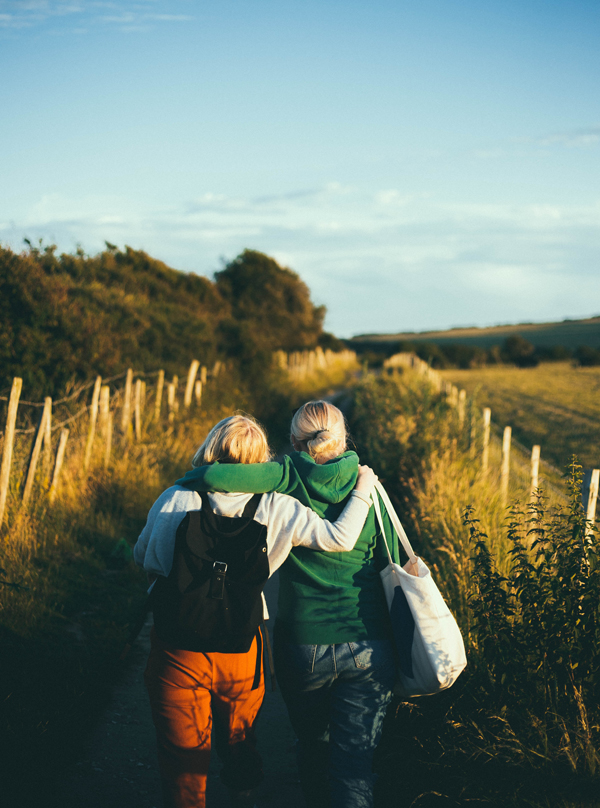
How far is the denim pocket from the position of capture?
2.48 m

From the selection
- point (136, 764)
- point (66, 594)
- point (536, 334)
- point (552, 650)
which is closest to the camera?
point (552, 650)

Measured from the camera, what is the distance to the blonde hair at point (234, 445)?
2479mm

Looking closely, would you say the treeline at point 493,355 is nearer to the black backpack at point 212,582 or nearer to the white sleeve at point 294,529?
the white sleeve at point 294,529

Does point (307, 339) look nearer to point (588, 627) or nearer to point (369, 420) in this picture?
point (369, 420)

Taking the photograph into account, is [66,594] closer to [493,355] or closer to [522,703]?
[522,703]

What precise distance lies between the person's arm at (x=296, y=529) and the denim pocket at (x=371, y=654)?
397mm

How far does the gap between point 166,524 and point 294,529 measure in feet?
1.55

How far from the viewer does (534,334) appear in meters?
90.1

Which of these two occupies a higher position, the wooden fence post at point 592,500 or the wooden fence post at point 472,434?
the wooden fence post at point 592,500

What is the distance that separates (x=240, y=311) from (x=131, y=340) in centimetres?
1685

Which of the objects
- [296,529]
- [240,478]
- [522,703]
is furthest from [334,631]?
[522,703]

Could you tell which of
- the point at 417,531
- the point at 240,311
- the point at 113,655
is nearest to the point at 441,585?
the point at 417,531

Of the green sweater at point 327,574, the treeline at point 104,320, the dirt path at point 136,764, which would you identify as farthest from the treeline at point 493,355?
the green sweater at point 327,574

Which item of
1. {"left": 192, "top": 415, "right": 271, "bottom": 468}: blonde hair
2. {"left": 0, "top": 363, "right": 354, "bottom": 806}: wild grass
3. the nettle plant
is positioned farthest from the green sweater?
{"left": 0, "top": 363, "right": 354, "bottom": 806}: wild grass
